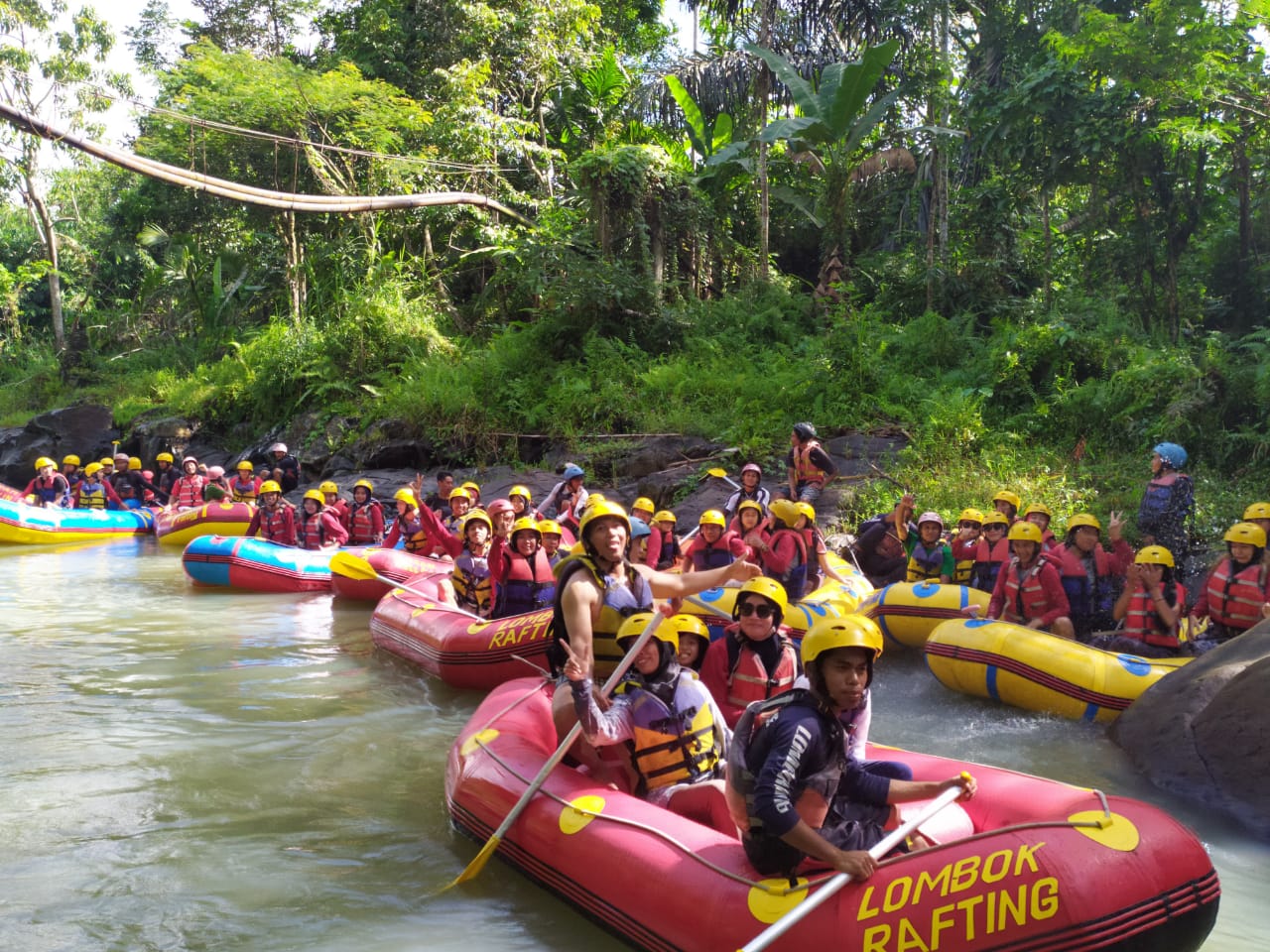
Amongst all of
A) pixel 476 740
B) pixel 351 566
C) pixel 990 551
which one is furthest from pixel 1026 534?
pixel 351 566

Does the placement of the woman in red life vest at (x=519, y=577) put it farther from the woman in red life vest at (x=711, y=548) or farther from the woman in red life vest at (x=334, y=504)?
the woman in red life vest at (x=334, y=504)

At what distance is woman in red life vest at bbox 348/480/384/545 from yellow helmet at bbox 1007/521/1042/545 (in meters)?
8.08

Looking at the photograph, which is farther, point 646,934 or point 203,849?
point 203,849

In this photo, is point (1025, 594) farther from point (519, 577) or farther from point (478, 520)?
point (478, 520)

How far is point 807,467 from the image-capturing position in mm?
11320

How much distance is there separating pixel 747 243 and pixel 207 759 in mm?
16435

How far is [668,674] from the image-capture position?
4586 millimetres

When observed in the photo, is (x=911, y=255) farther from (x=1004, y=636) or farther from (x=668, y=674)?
(x=668, y=674)

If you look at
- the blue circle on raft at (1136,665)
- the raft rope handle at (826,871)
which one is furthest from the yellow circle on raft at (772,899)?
the blue circle on raft at (1136,665)

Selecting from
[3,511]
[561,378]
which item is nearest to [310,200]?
[561,378]

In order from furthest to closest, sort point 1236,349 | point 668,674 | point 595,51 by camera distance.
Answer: point 595,51, point 1236,349, point 668,674

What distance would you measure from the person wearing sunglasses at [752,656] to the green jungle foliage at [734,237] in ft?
22.6

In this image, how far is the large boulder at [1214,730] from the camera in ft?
17.2

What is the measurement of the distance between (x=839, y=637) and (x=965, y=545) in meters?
6.61
